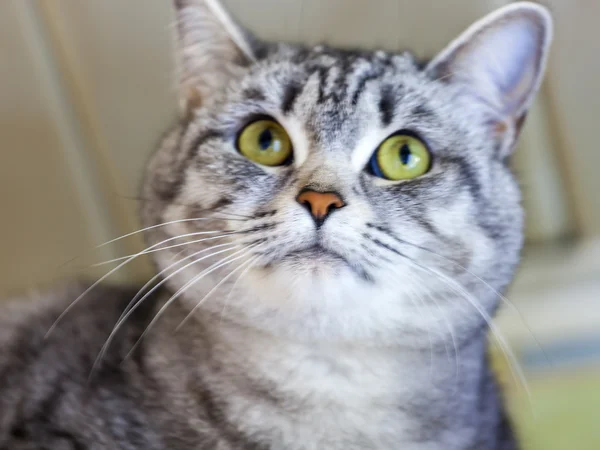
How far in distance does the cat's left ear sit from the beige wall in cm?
29

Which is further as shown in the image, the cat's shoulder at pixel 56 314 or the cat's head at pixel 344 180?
the cat's shoulder at pixel 56 314

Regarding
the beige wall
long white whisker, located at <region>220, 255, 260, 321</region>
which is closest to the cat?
long white whisker, located at <region>220, 255, 260, 321</region>

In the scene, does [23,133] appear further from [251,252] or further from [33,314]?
[251,252]

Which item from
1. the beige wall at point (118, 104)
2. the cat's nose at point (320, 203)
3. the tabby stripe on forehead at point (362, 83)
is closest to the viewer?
the cat's nose at point (320, 203)

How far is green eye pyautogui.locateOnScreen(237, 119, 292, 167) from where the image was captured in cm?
74

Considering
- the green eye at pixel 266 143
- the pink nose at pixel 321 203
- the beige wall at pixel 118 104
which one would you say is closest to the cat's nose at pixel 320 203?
the pink nose at pixel 321 203

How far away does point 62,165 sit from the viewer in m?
1.19

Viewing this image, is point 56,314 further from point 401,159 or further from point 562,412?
point 562,412

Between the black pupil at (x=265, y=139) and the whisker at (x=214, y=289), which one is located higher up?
the black pupil at (x=265, y=139)

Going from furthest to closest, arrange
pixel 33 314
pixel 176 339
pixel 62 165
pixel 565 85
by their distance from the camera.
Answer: pixel 62 165
pixel 565 85
pixel 33 314
pixel 176 339

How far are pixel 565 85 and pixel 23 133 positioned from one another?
93 cm

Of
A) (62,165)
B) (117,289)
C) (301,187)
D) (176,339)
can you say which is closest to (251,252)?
(301,187)

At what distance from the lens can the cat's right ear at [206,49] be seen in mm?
800

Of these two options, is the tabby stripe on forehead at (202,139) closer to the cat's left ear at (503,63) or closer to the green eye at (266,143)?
the green eye at (266,143)
